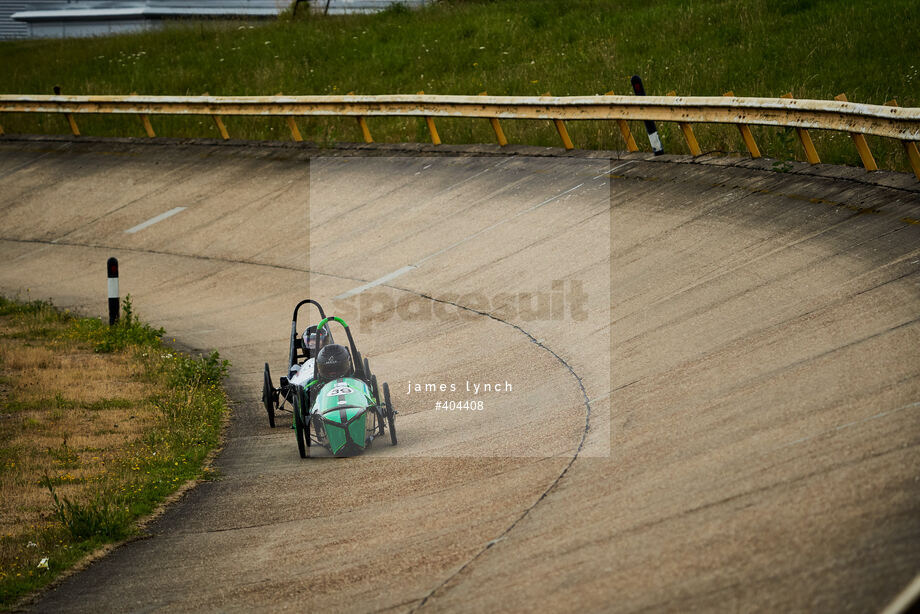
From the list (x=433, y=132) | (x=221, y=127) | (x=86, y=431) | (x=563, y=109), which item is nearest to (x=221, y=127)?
(x=221, y=127)

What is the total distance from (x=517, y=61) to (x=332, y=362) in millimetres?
18771

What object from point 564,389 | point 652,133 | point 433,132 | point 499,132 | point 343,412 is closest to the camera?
point 343,412

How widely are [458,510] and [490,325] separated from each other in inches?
217

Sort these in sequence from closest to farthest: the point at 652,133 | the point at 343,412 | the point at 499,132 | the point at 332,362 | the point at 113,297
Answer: the point at 343,412 → the point at 332,362 → the point at 113,297 → the point at 652,133 → the point at 499,132

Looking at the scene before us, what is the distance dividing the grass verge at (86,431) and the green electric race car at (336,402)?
108cm

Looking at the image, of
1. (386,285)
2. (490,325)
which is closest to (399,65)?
(386,285)

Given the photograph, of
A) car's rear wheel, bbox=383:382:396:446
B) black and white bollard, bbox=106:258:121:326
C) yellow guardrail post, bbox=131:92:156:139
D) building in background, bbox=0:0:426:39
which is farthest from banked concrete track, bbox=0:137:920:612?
building in background, bbox=0:0:426:39

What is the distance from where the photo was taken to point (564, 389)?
33.3 feet

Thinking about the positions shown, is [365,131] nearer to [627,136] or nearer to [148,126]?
[627,136]

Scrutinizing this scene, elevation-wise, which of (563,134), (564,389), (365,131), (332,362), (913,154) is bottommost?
(564,389)

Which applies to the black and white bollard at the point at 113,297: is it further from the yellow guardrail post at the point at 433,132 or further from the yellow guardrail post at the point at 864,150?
the yellow guardrail post at the point at 864,150

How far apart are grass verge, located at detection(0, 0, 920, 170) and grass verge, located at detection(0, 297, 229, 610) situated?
8.58 metres

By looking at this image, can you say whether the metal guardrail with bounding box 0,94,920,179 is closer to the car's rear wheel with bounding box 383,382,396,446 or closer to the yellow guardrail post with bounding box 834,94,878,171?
the yellow guardrail post with bounding box 834,94,878,171

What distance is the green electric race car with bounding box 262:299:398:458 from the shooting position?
9.33 metres
